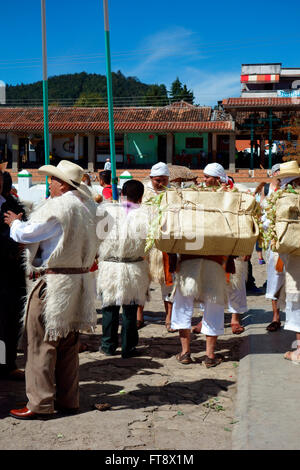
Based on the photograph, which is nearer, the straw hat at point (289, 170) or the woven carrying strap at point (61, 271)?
the woven carrying strap at point (61, 271)

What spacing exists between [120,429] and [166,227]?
5.75ft

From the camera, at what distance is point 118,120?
35.6 meters

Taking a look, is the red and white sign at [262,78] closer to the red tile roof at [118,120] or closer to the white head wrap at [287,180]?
the red tile roof at [118,120]

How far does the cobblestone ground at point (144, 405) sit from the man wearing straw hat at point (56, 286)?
0.23 metres

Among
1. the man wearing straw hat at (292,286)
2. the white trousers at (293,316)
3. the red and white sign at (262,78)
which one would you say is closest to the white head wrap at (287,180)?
the man wearing straw hat at (292,286)

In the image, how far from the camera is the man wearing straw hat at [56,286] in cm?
371

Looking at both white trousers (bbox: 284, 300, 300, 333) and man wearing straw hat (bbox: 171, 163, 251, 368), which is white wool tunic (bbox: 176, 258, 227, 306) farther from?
white trousers (bbox: 284, 300, 300, 333)

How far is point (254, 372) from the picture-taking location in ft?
15.2

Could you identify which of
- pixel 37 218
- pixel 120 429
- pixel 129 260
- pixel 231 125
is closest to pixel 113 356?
pixel 129 260

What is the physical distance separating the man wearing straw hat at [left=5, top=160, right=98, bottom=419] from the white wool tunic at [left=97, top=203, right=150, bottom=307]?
1.24m

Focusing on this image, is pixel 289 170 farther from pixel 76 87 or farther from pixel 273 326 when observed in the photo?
pixel 76 87

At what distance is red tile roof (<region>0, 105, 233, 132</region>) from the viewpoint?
3381 cm

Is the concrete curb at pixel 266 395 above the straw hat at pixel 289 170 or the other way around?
the other way around

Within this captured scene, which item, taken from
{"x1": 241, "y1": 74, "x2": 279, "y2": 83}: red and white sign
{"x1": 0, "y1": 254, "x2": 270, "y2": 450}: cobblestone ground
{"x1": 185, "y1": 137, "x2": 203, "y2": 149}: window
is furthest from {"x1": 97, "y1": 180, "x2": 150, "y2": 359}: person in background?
{"x1": 241, "y1": 74, "x2": 279, "y2": 83}: red and white sign
